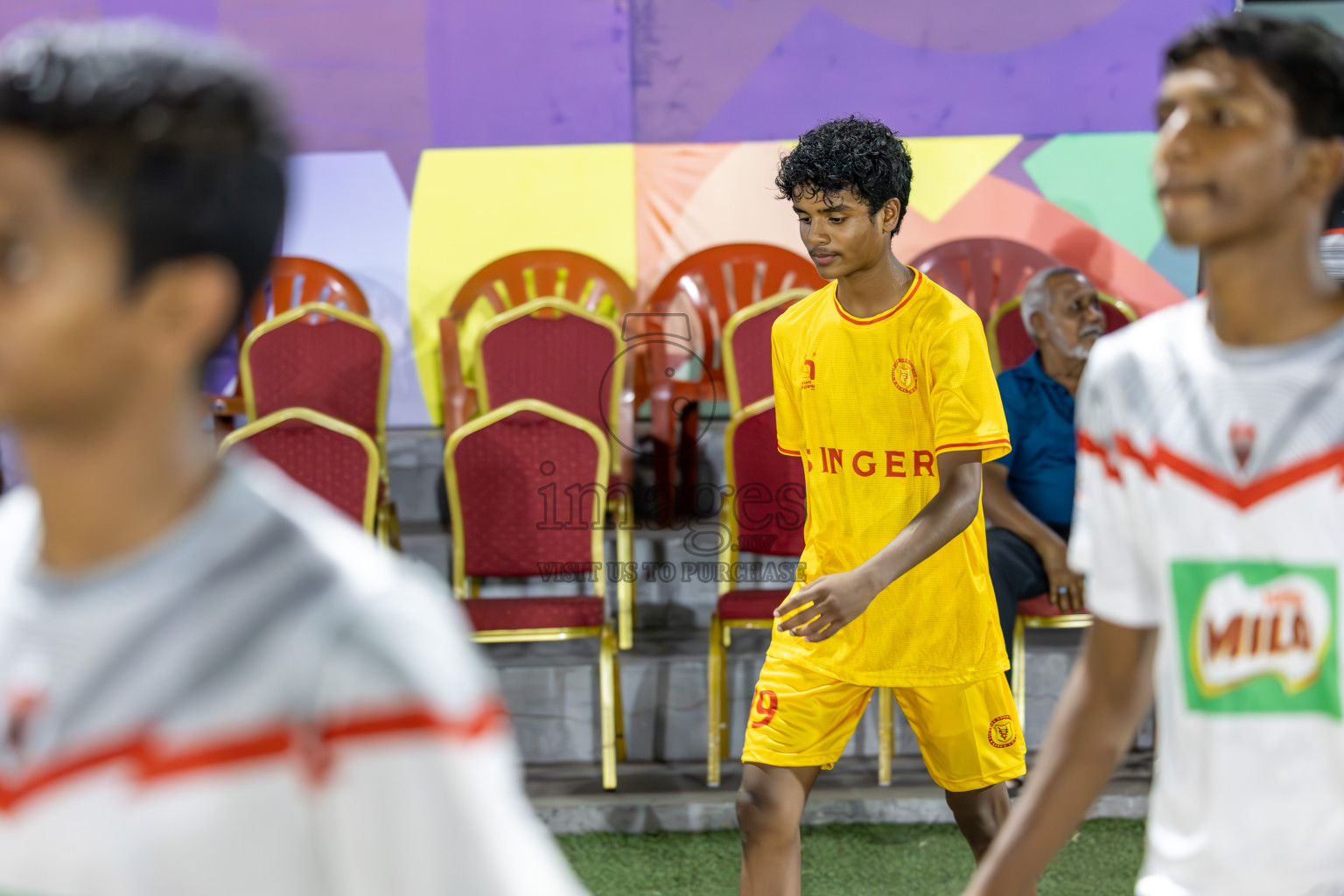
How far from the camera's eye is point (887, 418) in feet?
7.97

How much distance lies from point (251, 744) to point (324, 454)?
3.67 m

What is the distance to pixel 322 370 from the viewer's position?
16.1 ft

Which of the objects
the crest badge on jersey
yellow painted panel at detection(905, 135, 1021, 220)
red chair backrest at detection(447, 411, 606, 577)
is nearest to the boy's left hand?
the crest badge on jersey

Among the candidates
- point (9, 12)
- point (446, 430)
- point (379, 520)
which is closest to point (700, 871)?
point (379, 520)

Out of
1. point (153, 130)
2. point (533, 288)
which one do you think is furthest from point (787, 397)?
point (533, 288)

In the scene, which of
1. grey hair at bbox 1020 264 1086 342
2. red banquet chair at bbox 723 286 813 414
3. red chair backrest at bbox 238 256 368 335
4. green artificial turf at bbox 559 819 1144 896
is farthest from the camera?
red chair backrest at bbox 238 256 368 335

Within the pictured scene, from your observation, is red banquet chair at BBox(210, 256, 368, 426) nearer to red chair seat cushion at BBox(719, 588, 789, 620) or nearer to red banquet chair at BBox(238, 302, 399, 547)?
red banquet chair at BBox(238, 302, 399, 547)

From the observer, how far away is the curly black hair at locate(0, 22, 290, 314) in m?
0.62

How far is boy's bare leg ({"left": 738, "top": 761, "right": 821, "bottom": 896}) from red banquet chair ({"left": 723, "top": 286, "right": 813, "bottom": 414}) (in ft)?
8.21

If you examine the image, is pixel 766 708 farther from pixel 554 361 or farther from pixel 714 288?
pixel 714 288

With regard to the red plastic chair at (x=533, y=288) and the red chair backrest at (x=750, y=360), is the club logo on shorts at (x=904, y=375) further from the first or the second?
the red plastic chair at (x=533, y=288)

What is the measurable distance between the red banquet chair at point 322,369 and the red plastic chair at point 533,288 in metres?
0.71

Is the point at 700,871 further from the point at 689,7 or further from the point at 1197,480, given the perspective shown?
the point at 689,7

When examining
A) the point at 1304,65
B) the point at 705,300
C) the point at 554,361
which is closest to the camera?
the point at 1304,65
